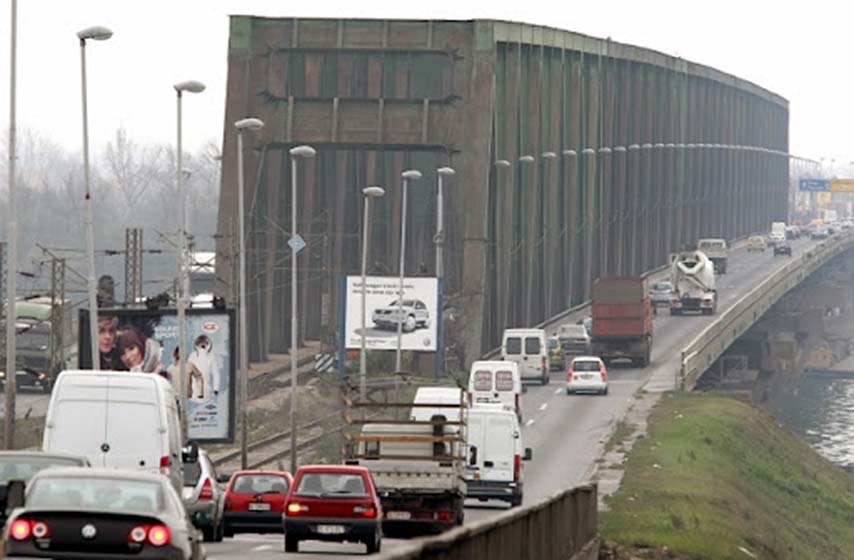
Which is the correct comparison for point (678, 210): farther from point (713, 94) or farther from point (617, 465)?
point (617, 465)

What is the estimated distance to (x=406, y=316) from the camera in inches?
3533

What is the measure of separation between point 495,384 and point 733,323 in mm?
49269

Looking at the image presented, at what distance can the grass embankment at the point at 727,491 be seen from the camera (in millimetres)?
43312

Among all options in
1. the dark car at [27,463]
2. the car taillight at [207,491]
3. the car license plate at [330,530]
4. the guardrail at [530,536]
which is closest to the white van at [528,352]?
the guardrail at [530,536]

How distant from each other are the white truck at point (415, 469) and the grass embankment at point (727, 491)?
2778 mm

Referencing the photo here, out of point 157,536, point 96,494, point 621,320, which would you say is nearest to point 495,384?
point 621,320

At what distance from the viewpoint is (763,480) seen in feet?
226

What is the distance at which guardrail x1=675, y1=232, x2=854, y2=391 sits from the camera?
9731 centimetres

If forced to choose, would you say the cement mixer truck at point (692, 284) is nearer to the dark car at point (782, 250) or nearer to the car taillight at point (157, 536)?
the dark car at point (782, 250)

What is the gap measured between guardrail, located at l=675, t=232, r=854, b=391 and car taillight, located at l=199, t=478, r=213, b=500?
59749 mm

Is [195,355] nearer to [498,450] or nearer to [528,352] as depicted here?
[498,450]

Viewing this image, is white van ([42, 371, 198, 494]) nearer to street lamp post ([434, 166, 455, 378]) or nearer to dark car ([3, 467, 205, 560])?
dark car ([3, 467, 205, 560])

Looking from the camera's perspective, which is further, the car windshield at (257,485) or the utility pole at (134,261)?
the utility pole at (134,261)

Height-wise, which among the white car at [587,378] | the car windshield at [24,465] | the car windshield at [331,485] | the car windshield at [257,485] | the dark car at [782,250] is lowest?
the white car at [587,378]
